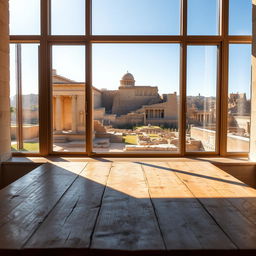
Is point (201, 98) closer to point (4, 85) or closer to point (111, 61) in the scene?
point (111, 61)

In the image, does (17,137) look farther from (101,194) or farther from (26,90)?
(101,194)

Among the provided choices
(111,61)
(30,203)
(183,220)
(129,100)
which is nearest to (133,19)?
(111,61)

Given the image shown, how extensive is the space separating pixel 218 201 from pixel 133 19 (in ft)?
9.88

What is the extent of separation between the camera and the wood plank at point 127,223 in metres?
1.03

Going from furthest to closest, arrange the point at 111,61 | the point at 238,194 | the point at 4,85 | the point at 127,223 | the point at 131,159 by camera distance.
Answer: the point at 111,61 < the point at 131,159 < the point at 4,85 < the point at 238,194 < the point at 127,223

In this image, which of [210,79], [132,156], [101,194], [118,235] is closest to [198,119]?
[210,79]

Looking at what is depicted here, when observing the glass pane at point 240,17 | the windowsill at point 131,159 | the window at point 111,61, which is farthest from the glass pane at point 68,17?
the glass pane at point 240,17

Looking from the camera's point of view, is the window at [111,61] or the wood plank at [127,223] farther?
the window at [111,61]

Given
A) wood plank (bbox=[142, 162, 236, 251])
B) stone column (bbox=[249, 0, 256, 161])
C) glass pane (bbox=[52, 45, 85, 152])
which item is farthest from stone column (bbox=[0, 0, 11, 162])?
stone column (bbox=[249, 0, 256, 161])

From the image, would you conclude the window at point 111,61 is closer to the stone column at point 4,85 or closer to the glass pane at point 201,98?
the glass pane at point 201,98

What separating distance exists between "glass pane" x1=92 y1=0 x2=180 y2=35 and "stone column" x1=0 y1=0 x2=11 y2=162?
3.85ft

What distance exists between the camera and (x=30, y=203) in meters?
1.52

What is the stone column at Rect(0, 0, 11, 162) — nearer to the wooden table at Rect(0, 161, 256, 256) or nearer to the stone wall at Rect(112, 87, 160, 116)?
the wooden table at Rect(0, 161, 256, 256)

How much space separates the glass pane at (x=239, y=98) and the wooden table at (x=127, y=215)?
175cm
